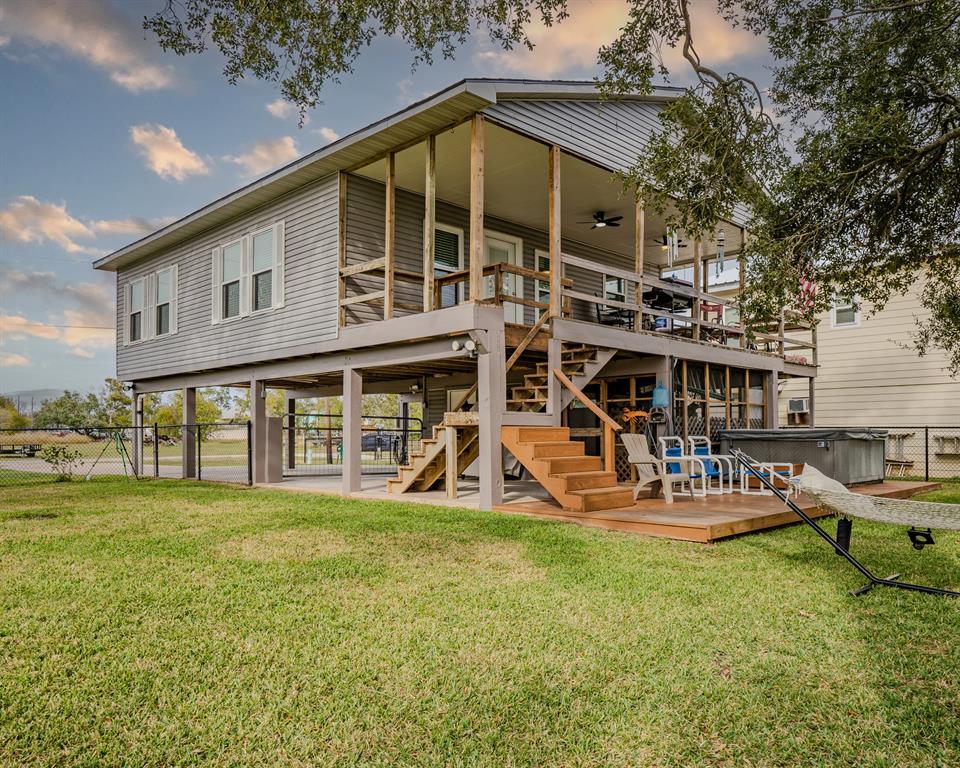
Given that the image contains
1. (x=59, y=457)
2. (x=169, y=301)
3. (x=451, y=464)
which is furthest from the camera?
(x=169, y=301)

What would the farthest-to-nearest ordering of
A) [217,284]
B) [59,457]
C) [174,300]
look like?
[174,300], [59,457], [217,284]

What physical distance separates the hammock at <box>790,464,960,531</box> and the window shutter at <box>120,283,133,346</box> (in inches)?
620

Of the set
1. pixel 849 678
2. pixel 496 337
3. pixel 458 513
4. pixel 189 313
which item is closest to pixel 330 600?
pixel 849 678

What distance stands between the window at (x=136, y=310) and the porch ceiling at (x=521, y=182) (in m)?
8.05

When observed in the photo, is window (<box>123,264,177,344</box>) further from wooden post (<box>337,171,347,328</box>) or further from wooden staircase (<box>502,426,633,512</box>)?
wooden staircase (<box>502,426,633,512</box>)

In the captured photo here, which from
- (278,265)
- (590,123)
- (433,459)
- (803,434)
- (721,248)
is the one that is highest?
(590,123)

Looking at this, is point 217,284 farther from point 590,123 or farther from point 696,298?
point 696,298

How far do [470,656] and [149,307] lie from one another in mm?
14385

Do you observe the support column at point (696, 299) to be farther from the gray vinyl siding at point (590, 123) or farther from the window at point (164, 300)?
the window at point (164, 300)

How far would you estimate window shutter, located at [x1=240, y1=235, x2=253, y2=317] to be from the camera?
1220cm

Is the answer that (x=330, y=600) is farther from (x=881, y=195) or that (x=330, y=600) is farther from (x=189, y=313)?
(x=189, y=313)

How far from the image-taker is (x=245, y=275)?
12.3 metres

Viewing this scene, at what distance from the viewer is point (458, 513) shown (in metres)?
7.77

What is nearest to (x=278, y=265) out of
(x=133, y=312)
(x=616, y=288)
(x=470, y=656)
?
(x=133, y=312)
